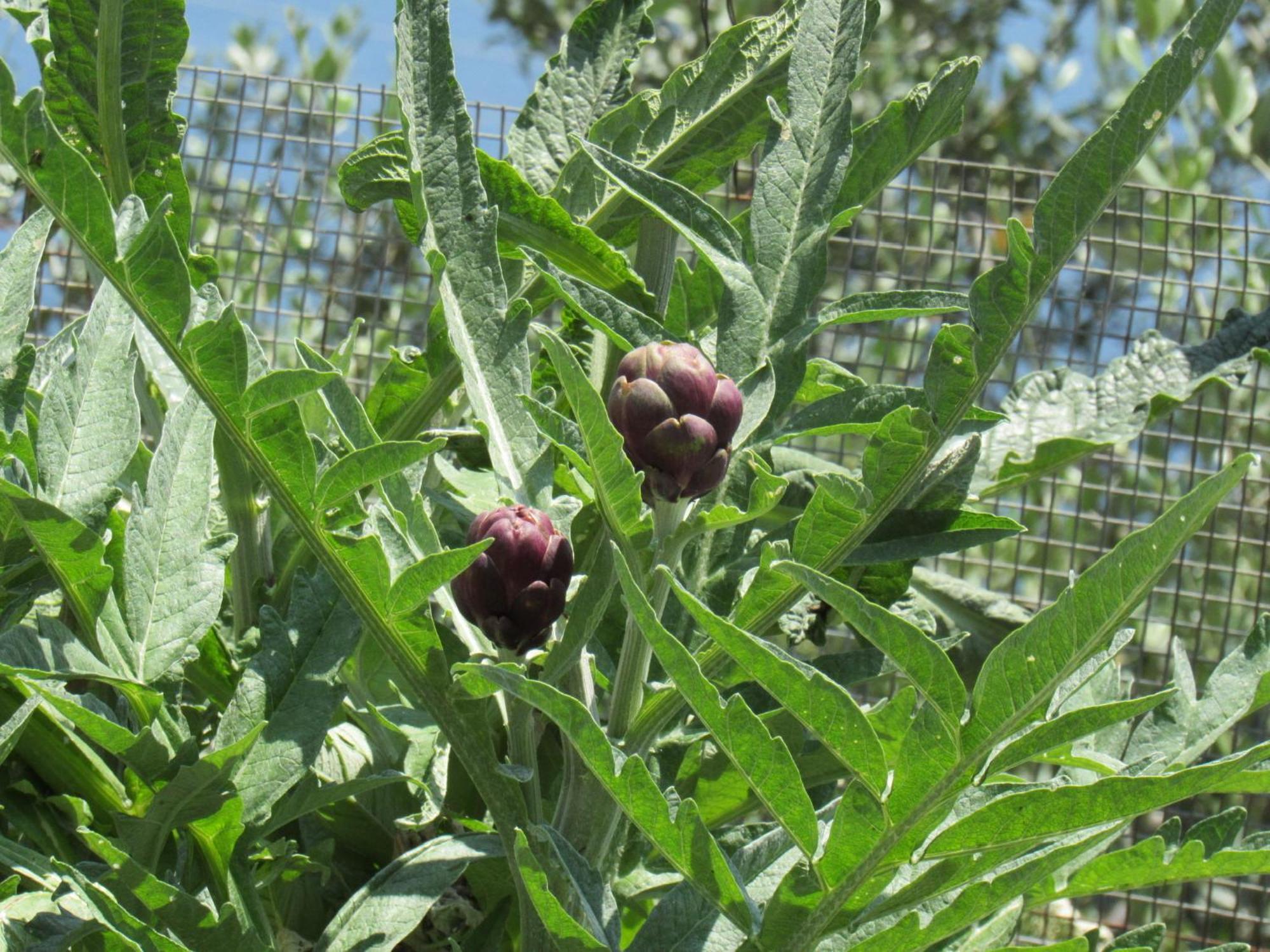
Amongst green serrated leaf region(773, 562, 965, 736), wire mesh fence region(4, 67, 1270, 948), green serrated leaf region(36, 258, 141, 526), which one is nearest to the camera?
green serrated leaf region(773, 562, 965, 736)

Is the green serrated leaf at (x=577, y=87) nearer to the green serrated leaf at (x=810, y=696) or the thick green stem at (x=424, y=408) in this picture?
the thick green stem at (x=424, y=408)

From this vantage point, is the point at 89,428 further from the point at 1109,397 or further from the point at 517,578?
the point at 1109,397

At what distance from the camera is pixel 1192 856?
30 centimetres

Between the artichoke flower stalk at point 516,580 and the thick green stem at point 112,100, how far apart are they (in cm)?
17

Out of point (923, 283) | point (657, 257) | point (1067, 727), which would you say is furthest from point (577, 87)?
point (923, 283)

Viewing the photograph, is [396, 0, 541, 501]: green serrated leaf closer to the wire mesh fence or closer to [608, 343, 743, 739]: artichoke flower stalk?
[608, 343, 743, 739]: artichoke flower stalk

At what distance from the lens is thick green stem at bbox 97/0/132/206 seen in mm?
396

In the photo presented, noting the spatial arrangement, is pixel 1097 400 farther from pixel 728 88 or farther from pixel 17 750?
pixel 17 750

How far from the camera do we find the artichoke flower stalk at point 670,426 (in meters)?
0.32

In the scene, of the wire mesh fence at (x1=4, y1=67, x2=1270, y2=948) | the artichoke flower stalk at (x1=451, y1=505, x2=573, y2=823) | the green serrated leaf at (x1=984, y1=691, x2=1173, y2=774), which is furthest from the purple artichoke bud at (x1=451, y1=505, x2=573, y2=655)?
the wire mesh fence at (x1=4, y1=67, x2=1270, y2=948)

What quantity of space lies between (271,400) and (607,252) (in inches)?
4.8

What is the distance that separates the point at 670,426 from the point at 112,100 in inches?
8.2

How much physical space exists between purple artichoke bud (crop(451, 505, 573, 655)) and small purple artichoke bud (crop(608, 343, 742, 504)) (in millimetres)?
27

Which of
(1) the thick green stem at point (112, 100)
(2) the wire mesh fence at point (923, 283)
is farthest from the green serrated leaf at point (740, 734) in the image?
(2) the wire mesh fence at point (923, 283)
